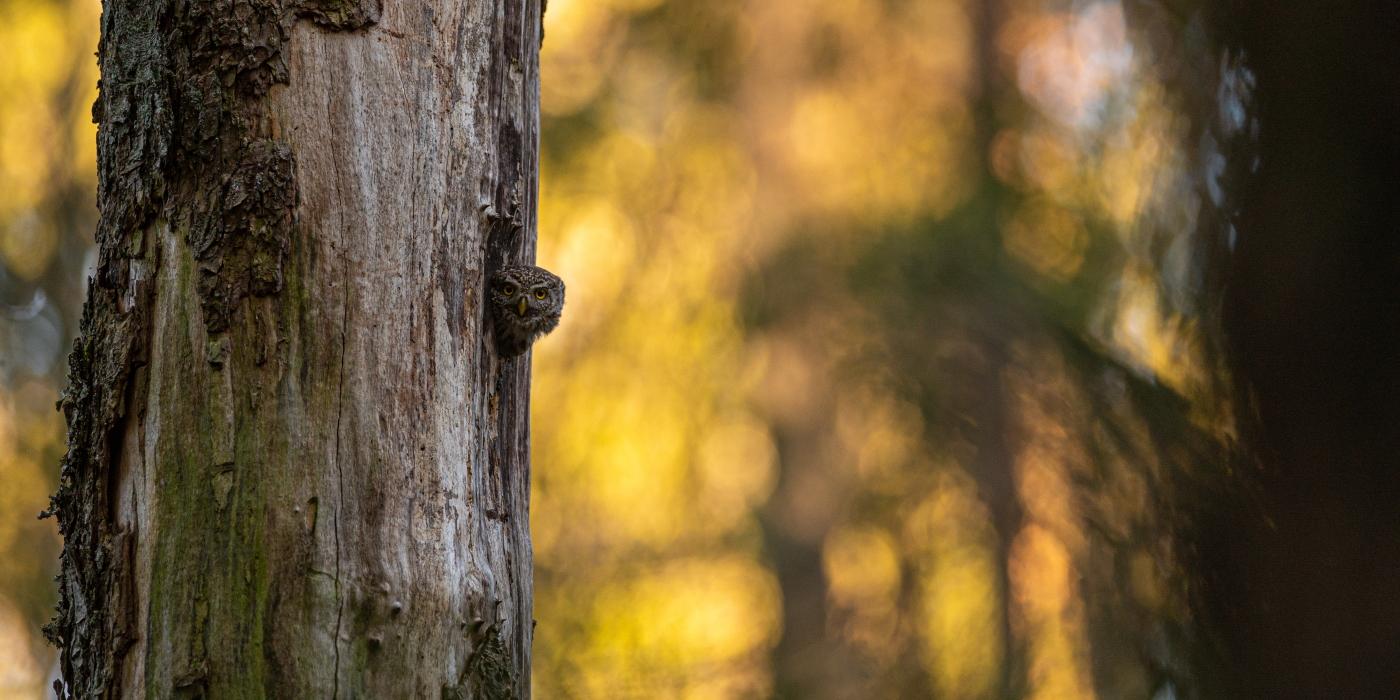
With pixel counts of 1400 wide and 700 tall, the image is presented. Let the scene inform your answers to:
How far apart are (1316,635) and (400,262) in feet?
4.79

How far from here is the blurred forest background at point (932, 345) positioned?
836 mm

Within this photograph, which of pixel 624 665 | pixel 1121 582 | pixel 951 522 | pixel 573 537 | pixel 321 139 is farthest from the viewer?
pixel 573 537

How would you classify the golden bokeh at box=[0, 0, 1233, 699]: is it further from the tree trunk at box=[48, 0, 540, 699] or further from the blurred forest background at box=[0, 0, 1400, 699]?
the tree trunk at box=[48, 0, 540, 699]

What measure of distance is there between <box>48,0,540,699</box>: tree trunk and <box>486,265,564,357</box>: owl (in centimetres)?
12

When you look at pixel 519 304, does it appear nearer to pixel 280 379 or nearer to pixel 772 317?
pixel 280 379

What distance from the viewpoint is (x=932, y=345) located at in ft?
11.1

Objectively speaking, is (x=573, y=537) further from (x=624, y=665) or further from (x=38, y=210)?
(x=38, y=210)

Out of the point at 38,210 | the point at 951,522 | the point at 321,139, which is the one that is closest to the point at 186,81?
the point at 321,139

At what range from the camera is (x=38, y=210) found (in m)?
6.54

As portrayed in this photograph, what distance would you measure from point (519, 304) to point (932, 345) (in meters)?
1.57

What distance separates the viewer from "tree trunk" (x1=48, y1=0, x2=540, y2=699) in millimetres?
1711

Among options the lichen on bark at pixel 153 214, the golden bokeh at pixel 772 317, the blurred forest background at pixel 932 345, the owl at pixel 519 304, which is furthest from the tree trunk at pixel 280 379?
the golden bokeh at pixel 772 317

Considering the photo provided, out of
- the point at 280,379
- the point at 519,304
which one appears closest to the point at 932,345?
the point at 519,304

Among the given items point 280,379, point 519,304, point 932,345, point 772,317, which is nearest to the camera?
point 280,379
